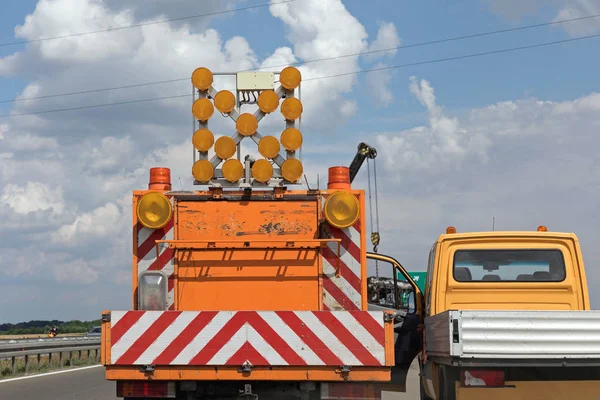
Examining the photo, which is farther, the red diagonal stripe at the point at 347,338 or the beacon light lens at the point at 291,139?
the beacon light lens at the point at 291,139

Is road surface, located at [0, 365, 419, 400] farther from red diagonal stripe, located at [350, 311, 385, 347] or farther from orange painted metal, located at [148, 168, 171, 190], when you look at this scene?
red diagonal stripe, located at [350, 311, 385, 347]

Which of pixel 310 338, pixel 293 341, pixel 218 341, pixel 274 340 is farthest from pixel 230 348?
pixel 310 338

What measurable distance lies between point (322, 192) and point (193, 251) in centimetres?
138

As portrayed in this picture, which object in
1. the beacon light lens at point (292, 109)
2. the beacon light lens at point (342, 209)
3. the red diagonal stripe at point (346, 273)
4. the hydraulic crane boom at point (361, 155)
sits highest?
the hydraulic crane boom at point (361, 155)

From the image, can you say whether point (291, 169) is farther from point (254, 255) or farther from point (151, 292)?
point (151, 292)

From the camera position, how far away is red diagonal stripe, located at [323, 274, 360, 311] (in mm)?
8828

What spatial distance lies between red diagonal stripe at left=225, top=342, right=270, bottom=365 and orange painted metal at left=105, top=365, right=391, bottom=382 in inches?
2.4

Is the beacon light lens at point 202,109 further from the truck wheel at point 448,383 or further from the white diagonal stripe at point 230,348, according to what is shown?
the truck wheel at point 448,383

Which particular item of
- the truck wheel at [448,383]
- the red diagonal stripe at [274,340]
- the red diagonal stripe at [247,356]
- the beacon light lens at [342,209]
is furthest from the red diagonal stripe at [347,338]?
the truck wheel at [448,383]

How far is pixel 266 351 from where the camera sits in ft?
25.3

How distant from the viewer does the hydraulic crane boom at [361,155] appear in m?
47.2

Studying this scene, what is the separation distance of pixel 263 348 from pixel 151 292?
140 cm

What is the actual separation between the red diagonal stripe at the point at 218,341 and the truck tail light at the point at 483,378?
226 cm

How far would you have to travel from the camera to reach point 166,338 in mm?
7777
